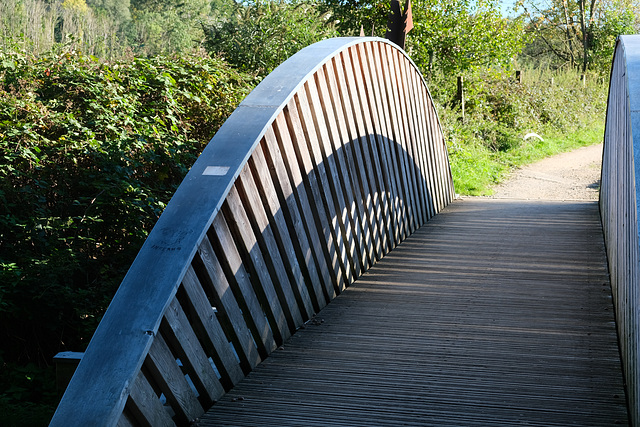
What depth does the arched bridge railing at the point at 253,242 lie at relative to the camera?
226cm

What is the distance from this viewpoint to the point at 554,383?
2715mm

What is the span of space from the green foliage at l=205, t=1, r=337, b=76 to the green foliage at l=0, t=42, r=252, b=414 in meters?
2.57

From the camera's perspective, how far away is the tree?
73.9ft

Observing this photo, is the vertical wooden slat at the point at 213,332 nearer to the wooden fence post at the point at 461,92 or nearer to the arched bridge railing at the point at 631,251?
the arched bridge railing at the point at 631,251

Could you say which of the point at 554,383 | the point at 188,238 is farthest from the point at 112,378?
the point at 554,383

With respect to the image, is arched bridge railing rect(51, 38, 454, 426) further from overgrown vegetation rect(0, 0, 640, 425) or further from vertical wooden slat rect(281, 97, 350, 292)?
overgrown vegetation rect(0, 0, 640, 425)

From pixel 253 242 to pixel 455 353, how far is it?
3.63 feet

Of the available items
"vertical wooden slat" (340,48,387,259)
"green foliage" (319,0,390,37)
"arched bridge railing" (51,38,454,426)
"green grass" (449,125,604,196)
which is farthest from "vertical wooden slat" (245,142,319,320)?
"green foliage" (319,0,390,37)

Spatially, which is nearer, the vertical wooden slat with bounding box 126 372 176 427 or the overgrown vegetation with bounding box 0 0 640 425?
the vertical wooden slat with bounding box 126 372 176 427

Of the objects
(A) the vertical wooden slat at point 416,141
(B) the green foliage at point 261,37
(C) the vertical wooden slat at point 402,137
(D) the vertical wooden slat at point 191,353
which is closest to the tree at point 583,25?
(B) the green foliage at point 261,37

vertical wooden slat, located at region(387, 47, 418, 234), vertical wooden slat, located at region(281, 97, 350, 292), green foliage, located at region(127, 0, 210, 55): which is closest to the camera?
vertical wooden slat, located at region(281, 97, 350, 292)

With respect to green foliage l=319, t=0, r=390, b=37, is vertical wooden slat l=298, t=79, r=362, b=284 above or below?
below

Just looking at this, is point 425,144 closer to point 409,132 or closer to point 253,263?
point 409,132

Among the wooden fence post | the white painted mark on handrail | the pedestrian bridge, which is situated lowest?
the wooden fence post
